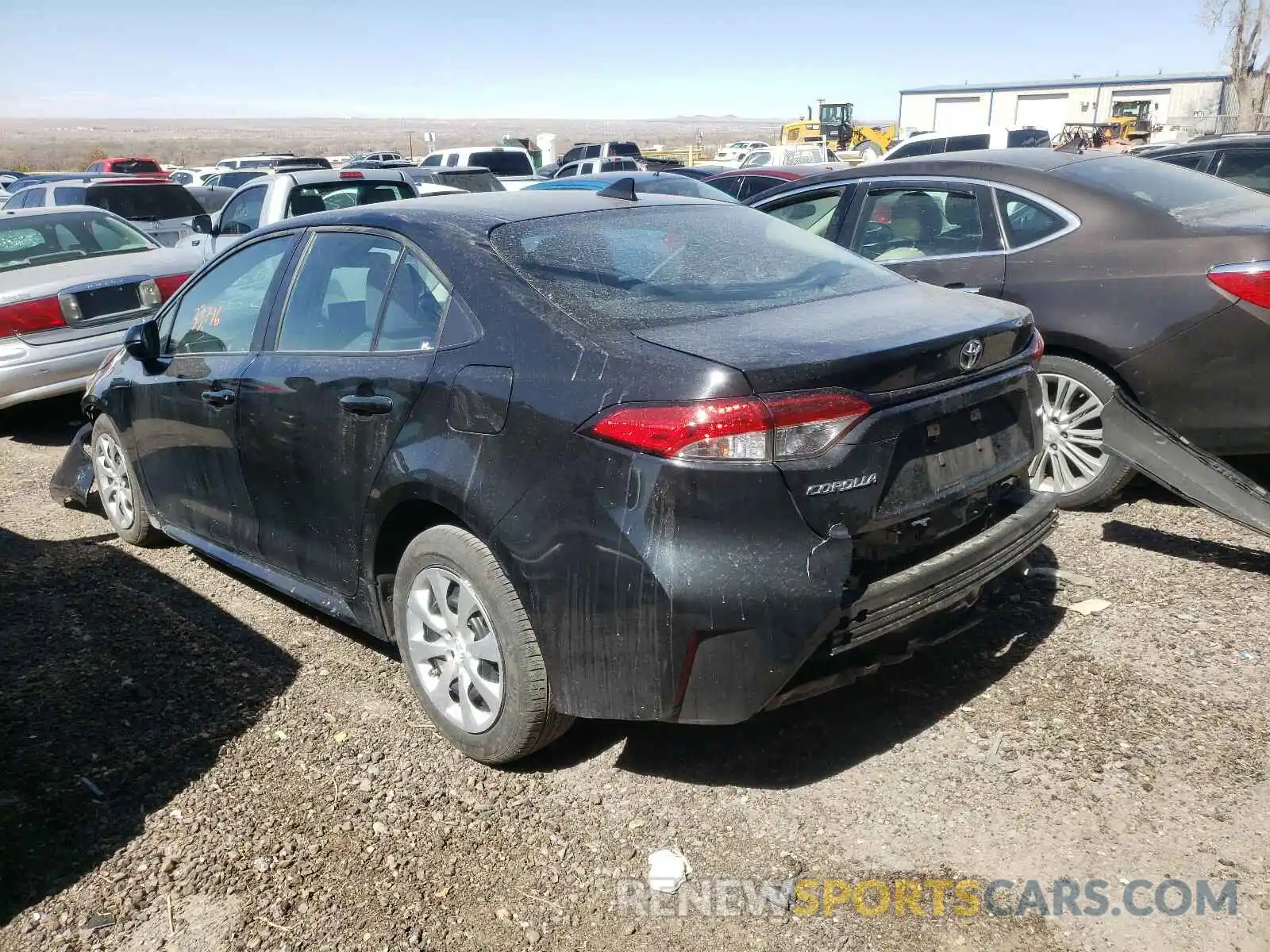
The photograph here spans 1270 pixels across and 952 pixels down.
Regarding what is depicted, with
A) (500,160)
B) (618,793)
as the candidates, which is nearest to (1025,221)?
(618,793)

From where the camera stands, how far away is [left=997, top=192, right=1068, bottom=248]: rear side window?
16.3ft

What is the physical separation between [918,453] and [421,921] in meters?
1.83

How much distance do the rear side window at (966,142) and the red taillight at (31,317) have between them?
21.4m

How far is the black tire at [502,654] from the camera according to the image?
2.94m

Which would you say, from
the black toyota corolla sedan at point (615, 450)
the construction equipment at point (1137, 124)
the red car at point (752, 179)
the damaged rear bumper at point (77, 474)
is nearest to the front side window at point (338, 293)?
the black toyota corolla sedan at point (615, 450)

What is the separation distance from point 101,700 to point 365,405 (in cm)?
161

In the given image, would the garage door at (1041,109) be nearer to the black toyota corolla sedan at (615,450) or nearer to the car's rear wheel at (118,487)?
the car's rear wheel at (118,487)

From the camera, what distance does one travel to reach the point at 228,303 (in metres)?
4.34

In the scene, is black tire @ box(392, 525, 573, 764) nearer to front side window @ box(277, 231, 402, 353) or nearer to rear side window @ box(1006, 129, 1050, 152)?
front side window @ box(277, 231, 402, 353)

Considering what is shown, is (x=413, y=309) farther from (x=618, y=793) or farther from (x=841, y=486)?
(x=618, y=793)

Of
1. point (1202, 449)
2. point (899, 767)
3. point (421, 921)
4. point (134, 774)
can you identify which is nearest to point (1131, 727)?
point (899, 767)

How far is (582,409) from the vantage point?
9.00 feet

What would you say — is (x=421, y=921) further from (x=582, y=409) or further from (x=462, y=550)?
(x=582, y=409)

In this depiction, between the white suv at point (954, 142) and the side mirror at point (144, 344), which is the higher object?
the side mirror at point (144, 344)
